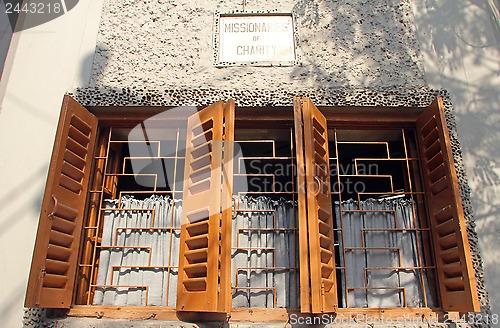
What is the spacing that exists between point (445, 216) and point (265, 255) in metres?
1.40

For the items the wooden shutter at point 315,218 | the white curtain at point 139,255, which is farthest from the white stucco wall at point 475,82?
the white curtain at point 139,255

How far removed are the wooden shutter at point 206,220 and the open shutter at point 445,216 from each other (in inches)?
62.9

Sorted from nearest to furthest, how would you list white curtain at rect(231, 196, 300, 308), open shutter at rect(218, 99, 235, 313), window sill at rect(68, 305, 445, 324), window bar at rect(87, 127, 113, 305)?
open shutter at rect(218, 99, 235, 313)
window sill at rect(68, 305, 445, 324)
white curtain at rect(231, 196, 300, 308)
window bar at rect(87, 127, 113, 305)

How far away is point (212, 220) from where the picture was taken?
3203mm

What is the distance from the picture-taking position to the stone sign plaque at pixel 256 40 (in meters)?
4.16

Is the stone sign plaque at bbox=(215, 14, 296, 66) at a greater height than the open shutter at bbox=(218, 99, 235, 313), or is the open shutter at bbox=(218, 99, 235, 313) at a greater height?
the stone sign plaque at bbox=(215, 14, 296, 66)

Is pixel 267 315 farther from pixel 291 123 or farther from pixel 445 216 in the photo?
pixel 291 123

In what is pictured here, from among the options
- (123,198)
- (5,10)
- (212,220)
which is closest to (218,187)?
(212,220)

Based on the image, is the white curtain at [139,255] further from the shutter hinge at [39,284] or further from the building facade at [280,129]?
the shutter hinge at [39,284]

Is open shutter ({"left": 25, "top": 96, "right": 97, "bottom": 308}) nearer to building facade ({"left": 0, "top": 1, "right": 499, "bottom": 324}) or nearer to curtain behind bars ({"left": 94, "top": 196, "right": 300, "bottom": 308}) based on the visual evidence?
building facade ({"left": 0, "top": 1, "right": 499, "bottom": 324})

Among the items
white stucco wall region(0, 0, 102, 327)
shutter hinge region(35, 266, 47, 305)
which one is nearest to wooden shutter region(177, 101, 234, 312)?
shutter hinge region(35, 266, 47, 305)

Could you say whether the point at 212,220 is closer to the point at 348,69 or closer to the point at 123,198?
the point at 123,198

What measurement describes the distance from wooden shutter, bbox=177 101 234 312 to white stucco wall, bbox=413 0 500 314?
1.99 m

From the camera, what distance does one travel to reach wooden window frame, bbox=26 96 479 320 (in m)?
3.14
